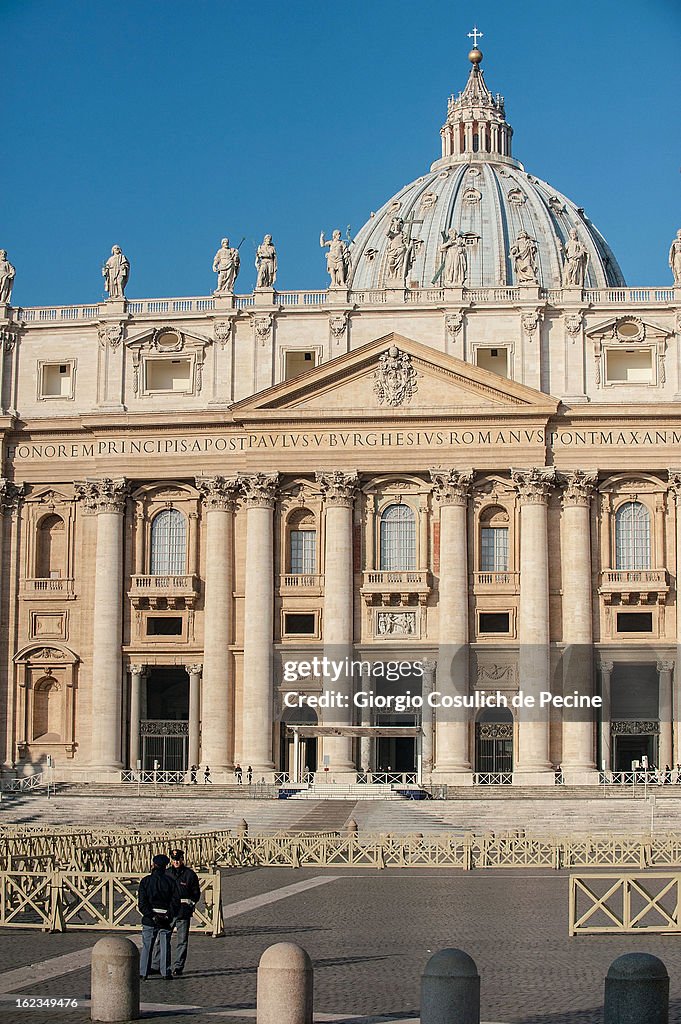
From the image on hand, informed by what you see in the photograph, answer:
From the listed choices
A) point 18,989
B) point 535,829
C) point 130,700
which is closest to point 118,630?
point 130,700

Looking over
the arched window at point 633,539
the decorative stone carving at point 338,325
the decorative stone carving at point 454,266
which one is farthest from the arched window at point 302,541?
the arched window at point 633,539

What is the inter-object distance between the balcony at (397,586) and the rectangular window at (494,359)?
9.22 metres

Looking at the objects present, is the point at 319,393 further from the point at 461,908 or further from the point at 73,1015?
the point at 73,1015

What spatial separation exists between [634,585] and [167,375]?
72.0ft

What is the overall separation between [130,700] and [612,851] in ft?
113

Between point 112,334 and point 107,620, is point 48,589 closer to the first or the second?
point 107,620

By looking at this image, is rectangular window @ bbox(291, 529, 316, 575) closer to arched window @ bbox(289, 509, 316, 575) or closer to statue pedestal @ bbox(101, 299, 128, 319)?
arched window @ bbox(289, 509, 316, 575)

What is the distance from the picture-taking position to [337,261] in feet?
239

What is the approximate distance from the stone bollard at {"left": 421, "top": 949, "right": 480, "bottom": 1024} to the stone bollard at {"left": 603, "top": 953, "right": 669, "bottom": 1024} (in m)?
1.40

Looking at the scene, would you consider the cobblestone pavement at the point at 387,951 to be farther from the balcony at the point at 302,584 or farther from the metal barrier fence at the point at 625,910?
the balcony at the point at 302,584

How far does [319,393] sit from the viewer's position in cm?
7050

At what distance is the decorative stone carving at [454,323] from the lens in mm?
71125

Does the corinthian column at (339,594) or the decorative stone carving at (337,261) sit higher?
the decorative stone carving at (337,261)

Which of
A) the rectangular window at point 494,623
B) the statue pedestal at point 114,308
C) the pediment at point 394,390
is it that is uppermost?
the statue pedestal at point 114,308
